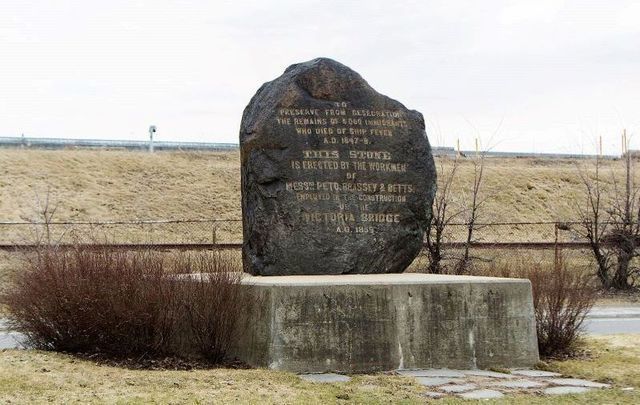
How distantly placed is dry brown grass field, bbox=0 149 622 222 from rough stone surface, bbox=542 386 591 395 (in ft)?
91.5

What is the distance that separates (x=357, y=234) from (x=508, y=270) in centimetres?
246

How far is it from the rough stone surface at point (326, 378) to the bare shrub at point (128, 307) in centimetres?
116

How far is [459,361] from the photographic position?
9.96 m

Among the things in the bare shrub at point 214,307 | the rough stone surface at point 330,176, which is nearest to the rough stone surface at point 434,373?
the bare shrub at point 214,307

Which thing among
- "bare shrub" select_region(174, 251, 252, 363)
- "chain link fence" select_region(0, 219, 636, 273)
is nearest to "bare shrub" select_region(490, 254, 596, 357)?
"bare shrub" select_region(174, 251, 252, 363)

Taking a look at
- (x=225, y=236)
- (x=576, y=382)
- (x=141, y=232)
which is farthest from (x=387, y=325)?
(x=225, y=236)

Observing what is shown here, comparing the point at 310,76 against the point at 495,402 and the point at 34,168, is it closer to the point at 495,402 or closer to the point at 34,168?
the point at 495,402

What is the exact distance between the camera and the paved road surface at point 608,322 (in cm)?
1380

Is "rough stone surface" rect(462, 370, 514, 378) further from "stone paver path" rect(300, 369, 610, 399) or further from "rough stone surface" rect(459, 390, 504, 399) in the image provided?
"rough stone surface" rect(459, 390, 504, 399)

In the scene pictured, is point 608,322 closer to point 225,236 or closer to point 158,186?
point 225,236

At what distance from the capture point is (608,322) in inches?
657

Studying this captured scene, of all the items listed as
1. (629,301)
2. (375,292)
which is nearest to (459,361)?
(375,292)

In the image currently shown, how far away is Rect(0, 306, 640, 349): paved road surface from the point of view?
13.8 m

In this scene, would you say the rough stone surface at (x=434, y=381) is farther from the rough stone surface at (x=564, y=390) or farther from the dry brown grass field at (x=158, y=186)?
the dry brown grass field at (x=158, y=186)
